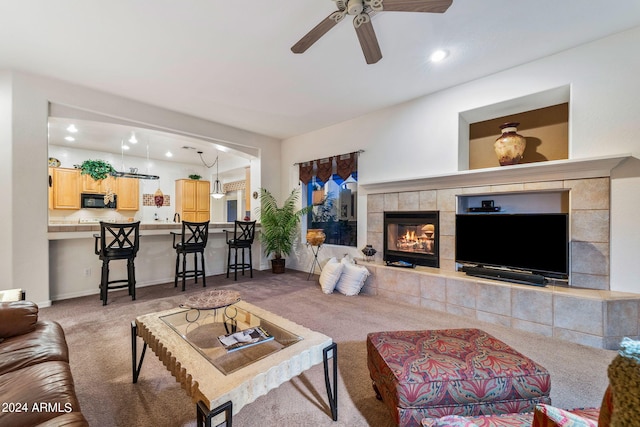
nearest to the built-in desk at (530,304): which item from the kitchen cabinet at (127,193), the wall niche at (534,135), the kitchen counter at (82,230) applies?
the wall niche at (534,135)

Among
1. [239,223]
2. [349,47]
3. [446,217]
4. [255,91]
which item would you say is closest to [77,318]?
[239,223]

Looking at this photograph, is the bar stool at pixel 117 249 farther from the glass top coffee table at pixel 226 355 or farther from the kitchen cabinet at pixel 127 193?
the kitchen cabinet at pixel 127 193

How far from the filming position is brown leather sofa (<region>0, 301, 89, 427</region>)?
97 cm

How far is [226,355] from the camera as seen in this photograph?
4.75 ft

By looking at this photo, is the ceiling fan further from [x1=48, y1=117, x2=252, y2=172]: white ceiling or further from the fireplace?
[x1=48, y1=117, x2=252, y2=172]: white ceiling

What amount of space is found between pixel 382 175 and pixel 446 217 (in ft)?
3.85

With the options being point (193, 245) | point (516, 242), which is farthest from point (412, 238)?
point (193, 245)

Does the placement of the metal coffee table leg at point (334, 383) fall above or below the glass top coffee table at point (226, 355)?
below

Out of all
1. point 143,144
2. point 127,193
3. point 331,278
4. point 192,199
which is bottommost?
point 331,278

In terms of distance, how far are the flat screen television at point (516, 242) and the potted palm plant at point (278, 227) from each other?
9.43 feet

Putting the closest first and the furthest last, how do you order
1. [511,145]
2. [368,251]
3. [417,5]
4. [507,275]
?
[417,5], [507,275], [511,145], [368,251]

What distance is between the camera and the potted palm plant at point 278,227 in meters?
5.14

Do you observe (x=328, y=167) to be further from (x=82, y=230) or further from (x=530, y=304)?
(x=82, y=230)

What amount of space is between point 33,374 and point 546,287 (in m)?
3.86
